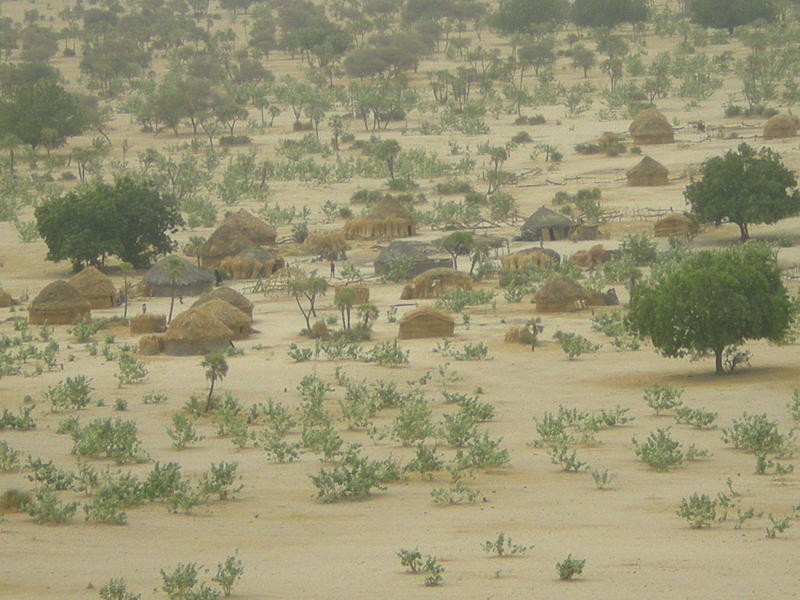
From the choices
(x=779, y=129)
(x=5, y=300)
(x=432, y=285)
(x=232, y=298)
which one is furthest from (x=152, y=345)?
(x=779, y=129)

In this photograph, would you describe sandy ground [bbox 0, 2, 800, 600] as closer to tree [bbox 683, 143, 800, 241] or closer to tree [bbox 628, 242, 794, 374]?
tree [bbox 628, 242, 794, 374]

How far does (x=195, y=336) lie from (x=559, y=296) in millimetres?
7615

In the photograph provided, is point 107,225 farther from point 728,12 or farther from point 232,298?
point 728,12

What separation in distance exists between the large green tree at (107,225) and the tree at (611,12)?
4387 centimetres

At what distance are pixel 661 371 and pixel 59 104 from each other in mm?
38314

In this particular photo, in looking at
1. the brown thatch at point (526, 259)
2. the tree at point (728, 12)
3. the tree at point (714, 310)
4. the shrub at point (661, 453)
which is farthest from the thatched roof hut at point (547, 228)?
the tree at point (728, 12)

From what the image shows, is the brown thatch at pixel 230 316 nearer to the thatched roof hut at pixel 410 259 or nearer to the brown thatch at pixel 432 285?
the brown thatch at pixel 432 285

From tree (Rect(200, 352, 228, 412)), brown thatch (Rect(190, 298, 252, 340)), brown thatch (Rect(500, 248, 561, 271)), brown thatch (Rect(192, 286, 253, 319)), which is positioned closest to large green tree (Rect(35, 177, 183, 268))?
brown thatch (Rect(192, 286, 253, 319))

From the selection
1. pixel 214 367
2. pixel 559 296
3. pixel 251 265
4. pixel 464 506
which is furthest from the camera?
pixel 251 265

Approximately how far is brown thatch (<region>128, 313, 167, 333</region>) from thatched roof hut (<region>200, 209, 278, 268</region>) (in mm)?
9326

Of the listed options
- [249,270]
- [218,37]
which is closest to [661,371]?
[249,270]

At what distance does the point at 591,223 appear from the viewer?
148 feet

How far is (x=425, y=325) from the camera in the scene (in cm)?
3128

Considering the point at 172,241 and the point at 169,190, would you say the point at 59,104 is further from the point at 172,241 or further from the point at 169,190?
the point at 172,241
